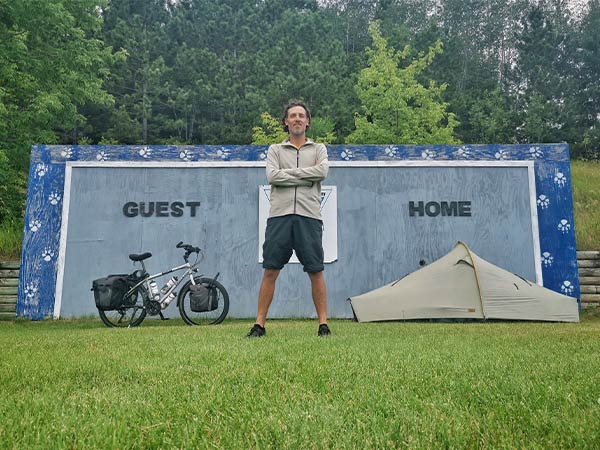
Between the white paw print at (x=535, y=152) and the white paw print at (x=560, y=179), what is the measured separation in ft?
1.18

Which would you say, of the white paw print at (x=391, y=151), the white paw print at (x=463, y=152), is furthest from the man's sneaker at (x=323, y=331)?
the white paw print at (x=463, y=152)

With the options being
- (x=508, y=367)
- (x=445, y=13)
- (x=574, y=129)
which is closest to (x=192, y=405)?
(x=508, y=367)

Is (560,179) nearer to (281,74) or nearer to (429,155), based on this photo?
(429,155)

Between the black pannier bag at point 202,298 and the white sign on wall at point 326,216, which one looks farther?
the white sign on wall at point 326,216

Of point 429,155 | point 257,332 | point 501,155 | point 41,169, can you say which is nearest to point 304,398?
point 257,332

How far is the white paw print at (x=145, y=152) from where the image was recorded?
8273 millimetres

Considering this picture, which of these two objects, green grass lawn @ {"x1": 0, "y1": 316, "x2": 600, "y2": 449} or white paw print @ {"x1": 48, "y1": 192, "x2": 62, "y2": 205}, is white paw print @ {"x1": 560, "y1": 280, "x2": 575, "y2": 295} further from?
white paw print @ {"x1": 48, "y1": 192, "x2": 62, "y2": 205}

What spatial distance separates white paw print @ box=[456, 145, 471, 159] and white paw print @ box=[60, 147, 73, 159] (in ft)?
17.9

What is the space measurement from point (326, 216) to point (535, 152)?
121 inches

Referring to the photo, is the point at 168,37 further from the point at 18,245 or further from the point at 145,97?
the point at 18,245

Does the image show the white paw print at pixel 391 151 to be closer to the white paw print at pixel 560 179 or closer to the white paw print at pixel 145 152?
the white paw print at pixel 560 179

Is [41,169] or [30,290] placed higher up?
[41,169]

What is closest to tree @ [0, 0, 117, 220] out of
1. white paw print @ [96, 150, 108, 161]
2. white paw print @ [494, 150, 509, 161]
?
white paw print @ [96, 150, 108, 161]

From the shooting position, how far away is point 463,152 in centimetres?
825
